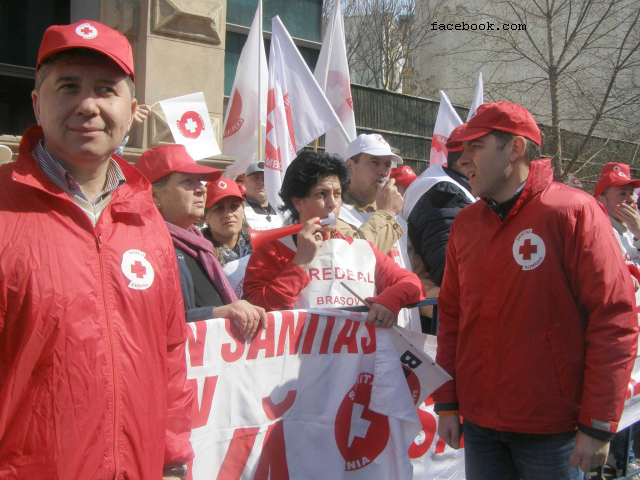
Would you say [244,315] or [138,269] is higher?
[138,269]

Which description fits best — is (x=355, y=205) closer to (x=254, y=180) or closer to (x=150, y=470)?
(x=254, y=180)

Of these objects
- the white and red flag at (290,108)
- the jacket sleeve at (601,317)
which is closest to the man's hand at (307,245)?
the jacket sleeve at (601,317)

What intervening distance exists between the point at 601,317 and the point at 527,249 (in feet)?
1.18

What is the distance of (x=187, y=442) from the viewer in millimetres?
1993

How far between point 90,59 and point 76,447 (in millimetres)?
1050

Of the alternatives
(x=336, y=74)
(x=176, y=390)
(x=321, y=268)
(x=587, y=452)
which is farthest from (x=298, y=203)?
(x=336, y=74)

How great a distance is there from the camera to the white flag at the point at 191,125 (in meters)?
5.03

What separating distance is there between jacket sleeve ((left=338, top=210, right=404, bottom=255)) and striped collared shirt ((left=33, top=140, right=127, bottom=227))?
5.93ft

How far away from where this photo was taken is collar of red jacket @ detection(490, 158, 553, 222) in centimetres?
246

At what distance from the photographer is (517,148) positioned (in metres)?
2.55

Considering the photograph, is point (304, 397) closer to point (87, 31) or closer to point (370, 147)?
point (87, 31)

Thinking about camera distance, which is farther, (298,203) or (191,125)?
(191,125)

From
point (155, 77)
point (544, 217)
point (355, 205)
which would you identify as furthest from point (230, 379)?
point (155, 77)

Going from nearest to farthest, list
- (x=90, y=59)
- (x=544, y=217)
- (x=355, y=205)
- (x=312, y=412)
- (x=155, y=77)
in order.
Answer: (x=90, y=59), (x=544, y=217), (x=312, y=412), (x=355, y=205), (x=155, y=77)
